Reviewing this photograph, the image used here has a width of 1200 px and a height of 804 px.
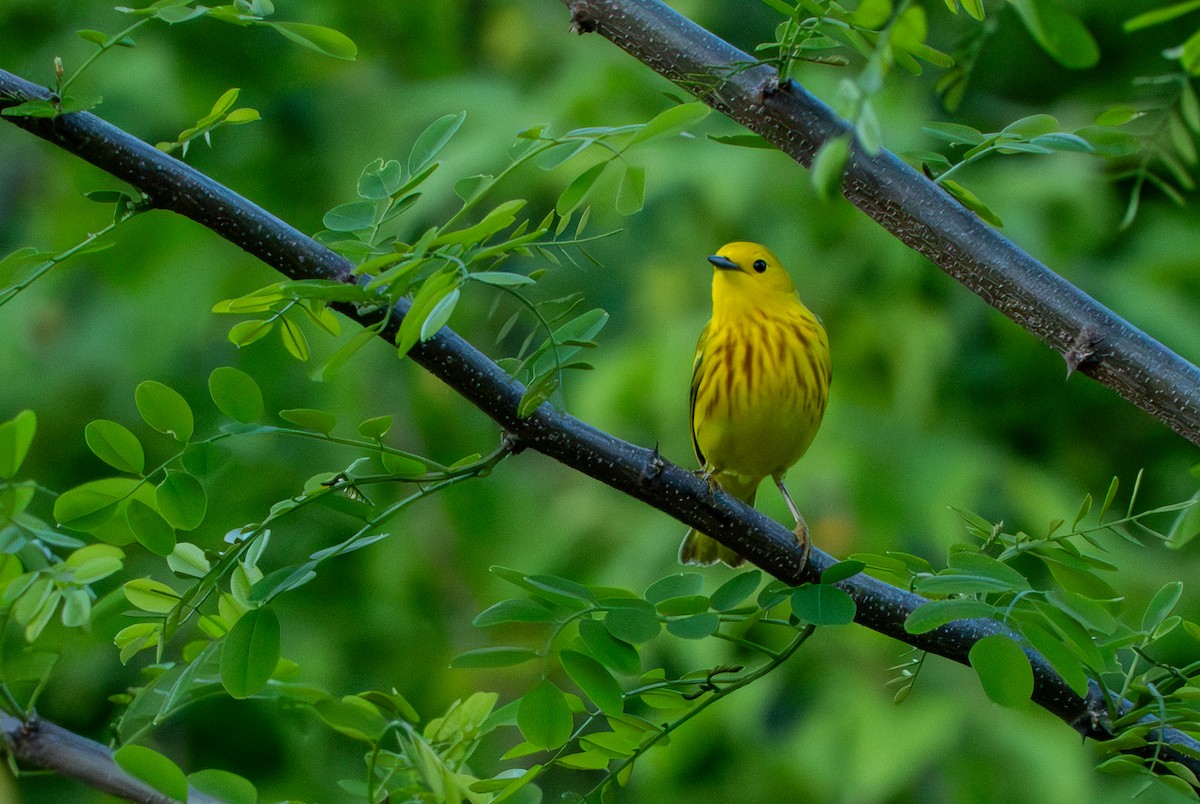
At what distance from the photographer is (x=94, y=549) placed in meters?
1.08

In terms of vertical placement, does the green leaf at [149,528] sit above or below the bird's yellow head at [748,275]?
above

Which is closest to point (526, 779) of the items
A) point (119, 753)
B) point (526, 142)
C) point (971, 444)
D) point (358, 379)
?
point (119, 753)

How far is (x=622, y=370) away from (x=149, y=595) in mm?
Result: 2833

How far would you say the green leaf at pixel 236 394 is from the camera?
119 centimetres

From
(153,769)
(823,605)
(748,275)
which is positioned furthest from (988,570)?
(748,275)

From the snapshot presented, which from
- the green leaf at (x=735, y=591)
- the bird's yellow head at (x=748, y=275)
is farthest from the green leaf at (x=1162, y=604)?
the bird's yellow head at (x=748, y=275)

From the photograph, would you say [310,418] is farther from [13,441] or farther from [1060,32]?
[1060,32]

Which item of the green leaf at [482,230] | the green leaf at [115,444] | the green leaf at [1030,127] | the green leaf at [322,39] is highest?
the green leaf at [1030,127]

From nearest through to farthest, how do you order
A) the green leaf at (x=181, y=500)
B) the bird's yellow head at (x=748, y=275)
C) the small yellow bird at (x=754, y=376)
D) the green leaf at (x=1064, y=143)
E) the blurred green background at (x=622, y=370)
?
the green leaf at (x=1064, y=143) < the green leaf at (x=181, y=500) < the small yellow bird at (x=754, y=376) < the bird's yellow head at (x=748, y=275) < the blurred green background at (x=622, y=370)

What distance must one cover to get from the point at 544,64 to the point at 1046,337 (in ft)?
14.8

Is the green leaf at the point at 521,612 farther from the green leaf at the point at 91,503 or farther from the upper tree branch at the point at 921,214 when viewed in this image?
the upper tree branch at the point at 921,214

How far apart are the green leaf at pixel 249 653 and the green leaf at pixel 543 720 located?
25 centimetres

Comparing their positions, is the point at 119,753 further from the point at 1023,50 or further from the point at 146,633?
the point at 1023,50

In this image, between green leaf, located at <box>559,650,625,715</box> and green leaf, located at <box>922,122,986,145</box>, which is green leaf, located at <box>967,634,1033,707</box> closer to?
green leaf, located at <box>559,650,625,715</box>
